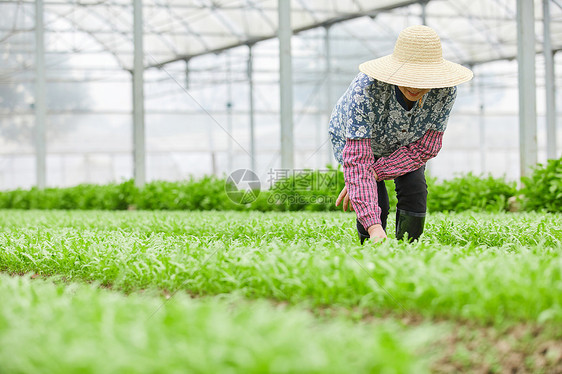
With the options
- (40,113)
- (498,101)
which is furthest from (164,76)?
(498,101)

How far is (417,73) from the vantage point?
2.91m

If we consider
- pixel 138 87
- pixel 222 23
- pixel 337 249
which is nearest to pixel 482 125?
pixel 222 23

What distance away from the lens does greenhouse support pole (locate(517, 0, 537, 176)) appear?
7387mm

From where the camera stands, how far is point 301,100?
1827 centimetres

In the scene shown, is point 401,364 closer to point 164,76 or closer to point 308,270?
point 308,270

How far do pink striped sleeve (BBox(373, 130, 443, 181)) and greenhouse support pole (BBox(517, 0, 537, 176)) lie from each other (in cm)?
453

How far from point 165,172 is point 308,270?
1942 centimetres

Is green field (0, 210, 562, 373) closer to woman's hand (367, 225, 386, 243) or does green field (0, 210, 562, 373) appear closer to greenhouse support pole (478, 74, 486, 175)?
woman's hand (367, 225, 386, 243)

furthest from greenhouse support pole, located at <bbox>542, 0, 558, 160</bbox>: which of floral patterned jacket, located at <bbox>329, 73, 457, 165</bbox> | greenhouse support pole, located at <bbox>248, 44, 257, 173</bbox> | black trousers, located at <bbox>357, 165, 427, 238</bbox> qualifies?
floral patterned jacket, located at <bbox>329, 73, 457, 165</bbox>

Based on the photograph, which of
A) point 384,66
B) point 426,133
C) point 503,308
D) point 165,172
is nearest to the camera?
point 503,308

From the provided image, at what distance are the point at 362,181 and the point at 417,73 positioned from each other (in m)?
0.65

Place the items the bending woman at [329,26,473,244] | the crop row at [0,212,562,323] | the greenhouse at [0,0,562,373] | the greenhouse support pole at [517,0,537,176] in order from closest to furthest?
1. the greenhouse at [0,0,562,373]
2. the crop row at [0,212,562,323]
3. the bending woman at [329,26,473,244]
4. the greenhouse support pole at [517,0,537,176]

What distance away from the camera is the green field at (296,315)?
1.25 meters

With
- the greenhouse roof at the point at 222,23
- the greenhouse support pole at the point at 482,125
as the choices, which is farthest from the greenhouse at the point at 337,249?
the greenhouse support pole at the point at 482,125
